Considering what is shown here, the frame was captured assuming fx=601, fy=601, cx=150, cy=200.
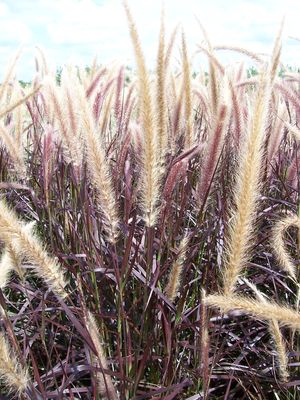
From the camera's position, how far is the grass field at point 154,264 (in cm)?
125

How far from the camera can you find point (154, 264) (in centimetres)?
176

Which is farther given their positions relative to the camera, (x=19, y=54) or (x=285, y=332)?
(x=19, y=54)

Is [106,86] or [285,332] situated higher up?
[106,86]

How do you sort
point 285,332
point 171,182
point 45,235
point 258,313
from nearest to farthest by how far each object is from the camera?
point 258,313 < point 171,182 < point 285,332 < point 45,235

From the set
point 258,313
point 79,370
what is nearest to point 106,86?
point 79,370

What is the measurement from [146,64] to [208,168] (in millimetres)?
375

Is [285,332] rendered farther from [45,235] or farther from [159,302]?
[45,235]

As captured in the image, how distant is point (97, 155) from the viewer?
1363mm

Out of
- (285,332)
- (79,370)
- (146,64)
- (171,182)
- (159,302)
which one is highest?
(146,64)

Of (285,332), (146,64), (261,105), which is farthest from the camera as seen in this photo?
(285,332)

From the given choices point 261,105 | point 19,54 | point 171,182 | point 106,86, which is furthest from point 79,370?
point 19,54

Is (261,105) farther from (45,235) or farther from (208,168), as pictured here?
(45,235)

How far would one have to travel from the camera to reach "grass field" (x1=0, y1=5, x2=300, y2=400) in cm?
125

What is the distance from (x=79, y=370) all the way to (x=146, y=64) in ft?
2.50
